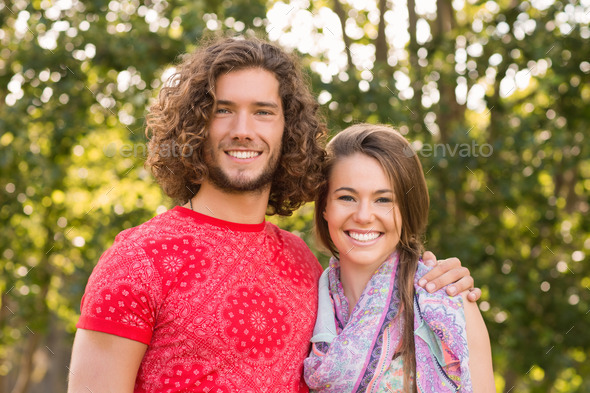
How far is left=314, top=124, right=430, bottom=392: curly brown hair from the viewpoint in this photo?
244 cm

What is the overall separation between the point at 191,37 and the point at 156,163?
2.43 meters

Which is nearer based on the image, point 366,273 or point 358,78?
point 366,273

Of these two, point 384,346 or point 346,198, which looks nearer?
point 384,346

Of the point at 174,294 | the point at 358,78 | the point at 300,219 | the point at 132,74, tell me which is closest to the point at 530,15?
the point at 358,78

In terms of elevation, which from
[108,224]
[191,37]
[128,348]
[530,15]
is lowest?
[108,224]

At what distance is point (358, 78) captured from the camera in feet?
15.6

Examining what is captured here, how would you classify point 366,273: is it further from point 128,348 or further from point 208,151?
point 128,348

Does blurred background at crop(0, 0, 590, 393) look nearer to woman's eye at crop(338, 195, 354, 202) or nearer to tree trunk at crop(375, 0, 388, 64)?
tree trunk at crop(375, 0, 388, 64)

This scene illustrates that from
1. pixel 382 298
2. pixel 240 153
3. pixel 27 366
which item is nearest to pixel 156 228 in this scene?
pixel 240 153

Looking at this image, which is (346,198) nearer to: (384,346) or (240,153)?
(240,153)

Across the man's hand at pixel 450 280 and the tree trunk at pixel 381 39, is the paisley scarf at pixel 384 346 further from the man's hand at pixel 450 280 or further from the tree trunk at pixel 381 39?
the tree trunk at pixel 381 39

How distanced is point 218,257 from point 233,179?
0.97 ft

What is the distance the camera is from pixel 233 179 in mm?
2301

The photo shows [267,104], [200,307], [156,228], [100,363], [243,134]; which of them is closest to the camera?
[100,363]
